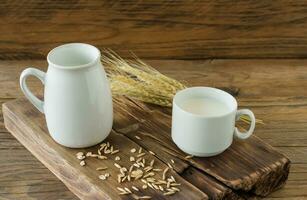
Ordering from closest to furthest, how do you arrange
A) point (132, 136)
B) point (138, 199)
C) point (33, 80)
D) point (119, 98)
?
point (138, 199), point (132, 136), point (119, 98), point (33, 80)

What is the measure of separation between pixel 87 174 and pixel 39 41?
1.84ft

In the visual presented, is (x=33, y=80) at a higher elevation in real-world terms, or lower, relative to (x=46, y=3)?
lower

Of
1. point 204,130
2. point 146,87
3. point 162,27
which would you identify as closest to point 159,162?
point 204,130

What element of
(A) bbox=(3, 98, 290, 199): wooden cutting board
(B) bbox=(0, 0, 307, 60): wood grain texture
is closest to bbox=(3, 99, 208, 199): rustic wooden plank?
(A) bbox=(3, 98, 290, 199): wooden cutting board

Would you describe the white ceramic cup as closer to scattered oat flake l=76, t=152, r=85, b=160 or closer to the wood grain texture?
scattered oat flake l=76, t=152, r=85, b=160

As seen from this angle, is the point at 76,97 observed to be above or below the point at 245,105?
above

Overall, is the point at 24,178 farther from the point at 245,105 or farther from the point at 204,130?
the point at 245,105

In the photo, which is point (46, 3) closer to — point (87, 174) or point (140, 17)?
point (140, 17)

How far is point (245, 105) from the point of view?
1092 millimetres

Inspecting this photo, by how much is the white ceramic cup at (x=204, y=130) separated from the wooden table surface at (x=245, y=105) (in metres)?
0.11

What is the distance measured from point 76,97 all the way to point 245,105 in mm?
385

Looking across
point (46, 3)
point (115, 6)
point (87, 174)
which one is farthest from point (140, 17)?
point (87, 174)

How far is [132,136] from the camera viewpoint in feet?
2.96

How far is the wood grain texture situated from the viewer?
4.12 feet
